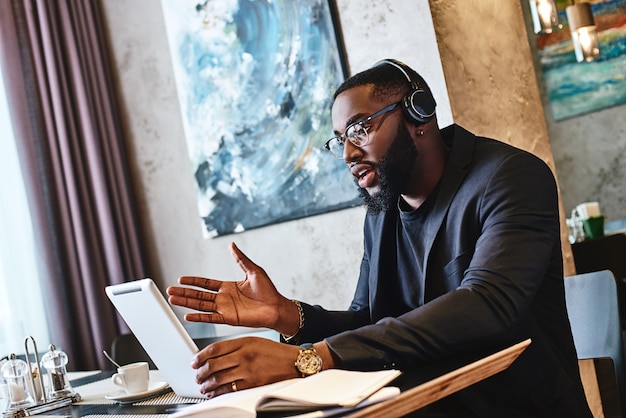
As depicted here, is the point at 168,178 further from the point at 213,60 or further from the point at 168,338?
the point at 168,338

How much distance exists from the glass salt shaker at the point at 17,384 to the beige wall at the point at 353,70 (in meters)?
1.44

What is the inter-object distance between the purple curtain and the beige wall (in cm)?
12

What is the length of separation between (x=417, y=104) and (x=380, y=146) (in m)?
0.14

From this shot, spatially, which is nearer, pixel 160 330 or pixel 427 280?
pixel 160 330

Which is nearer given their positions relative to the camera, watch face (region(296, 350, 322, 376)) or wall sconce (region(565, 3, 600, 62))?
watch face (region(296, 350, 322, 376))


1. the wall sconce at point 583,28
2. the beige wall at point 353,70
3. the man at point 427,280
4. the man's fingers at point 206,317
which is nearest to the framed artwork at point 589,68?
the wall sconce at point 583,28

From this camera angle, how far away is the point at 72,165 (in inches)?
153

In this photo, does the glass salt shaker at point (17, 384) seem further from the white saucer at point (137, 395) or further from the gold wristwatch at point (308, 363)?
the gold wristwatch at point (308, 363)

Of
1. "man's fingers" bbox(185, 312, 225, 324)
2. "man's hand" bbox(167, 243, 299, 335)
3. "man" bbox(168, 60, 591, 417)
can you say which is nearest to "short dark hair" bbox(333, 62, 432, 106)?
"man" bbox(168, 60, 591, 417)

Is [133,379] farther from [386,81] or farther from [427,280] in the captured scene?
[386,81]

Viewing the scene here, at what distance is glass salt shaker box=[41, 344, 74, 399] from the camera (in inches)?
83.3

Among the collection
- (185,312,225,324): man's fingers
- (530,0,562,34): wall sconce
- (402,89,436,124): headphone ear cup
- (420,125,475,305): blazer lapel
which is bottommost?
(185,312,225,324): man's fingers

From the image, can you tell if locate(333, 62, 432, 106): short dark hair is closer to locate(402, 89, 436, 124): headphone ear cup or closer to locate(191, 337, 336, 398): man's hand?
locate(402, 89, 436, 124): headphone ear cup

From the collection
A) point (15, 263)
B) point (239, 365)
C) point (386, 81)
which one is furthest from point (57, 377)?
point (15, 263)
